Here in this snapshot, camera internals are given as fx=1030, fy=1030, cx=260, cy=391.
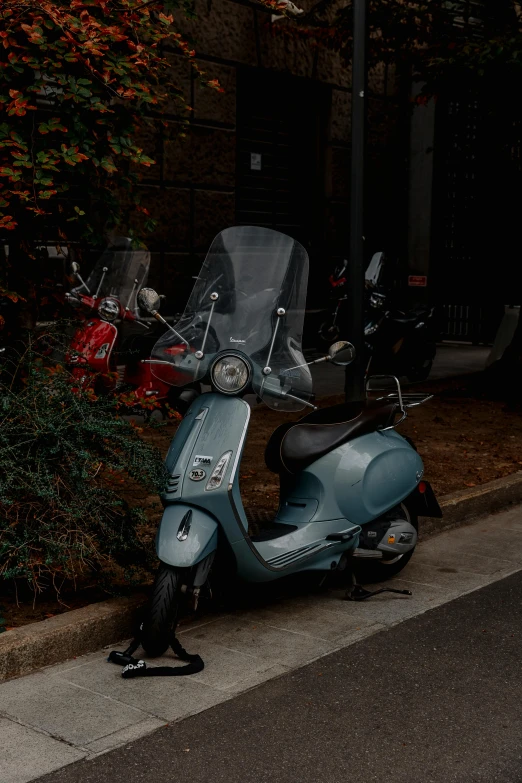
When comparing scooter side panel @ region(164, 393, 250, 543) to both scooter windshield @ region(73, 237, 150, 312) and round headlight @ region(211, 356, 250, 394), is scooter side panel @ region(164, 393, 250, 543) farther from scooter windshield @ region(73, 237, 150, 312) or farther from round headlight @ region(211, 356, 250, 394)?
scooter windshield @ region(73, 237, 150, 312)

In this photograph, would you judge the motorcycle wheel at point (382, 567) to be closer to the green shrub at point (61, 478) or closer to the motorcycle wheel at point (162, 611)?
the green shrub at point (61, 478)

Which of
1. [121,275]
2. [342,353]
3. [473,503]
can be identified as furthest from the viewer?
[121,275]

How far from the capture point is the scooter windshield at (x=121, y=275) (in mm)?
Answer: 8258

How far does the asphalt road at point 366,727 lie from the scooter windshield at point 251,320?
128cm

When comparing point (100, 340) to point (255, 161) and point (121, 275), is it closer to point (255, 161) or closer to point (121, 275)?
point (121, 275)

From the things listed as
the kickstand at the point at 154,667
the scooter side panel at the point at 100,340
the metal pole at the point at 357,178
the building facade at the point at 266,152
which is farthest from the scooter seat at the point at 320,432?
the building facade at the point at 266,152

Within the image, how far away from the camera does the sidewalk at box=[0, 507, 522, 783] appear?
358 centimetres

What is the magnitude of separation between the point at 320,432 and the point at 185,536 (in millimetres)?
1079

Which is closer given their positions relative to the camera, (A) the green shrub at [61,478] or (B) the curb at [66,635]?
(B) the curb at [66,635]

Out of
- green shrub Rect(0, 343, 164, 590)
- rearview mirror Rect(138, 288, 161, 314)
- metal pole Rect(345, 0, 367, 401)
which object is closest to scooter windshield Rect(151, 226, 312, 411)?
rearview mirror Rect(138, 288, 161, 314)

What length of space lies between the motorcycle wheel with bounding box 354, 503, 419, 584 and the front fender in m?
1.32

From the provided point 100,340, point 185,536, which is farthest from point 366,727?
point 100,340

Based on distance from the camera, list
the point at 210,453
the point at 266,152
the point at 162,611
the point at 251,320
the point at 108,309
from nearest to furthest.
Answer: the point at 162,611, the point at 210,453, the point at 251,320, the point at 108,309, the point at 266,152

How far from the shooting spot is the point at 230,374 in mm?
4574
